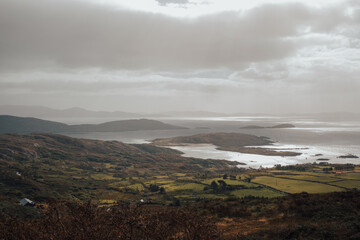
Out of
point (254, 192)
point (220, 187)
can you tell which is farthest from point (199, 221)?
point (220, 187)

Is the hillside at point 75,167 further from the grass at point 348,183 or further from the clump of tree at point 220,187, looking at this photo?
the grass at point 348,183

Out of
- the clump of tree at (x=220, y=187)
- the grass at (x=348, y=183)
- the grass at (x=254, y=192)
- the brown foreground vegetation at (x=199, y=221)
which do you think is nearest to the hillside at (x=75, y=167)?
the clump of tree at (x=220, y=187)

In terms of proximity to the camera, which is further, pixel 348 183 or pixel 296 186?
pixel 296 186

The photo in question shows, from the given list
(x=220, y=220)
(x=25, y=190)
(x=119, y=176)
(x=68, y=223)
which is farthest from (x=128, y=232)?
(x=119, y=176)

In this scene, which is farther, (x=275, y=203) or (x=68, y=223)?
(x=275, y=203)

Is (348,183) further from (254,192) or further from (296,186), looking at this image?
(254,192)

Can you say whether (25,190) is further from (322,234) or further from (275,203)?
(322,234)

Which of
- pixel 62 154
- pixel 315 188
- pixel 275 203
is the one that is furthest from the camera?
pixel 62 154

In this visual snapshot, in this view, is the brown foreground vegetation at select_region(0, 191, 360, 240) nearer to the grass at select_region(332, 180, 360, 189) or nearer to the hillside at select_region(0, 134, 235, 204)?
the grass at select_region(332, 180, 360, 189)

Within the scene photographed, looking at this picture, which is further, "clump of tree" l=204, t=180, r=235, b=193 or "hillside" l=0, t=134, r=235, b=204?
"hillside" l=0, t=134, r=235, b=204

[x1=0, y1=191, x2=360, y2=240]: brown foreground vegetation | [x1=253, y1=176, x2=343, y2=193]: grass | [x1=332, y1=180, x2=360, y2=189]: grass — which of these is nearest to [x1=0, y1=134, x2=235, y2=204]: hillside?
[x1=253, y1=176, x2=343, y2=193]: grass

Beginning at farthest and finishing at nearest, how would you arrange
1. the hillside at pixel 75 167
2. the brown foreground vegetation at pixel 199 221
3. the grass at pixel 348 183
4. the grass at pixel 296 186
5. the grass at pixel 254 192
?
the hillside at pixel 75 167 → the grass at pixel 348 183 → the grass at pixel 254 192 → the grass at pixel 296 186 → the brown foreground vegetation at pixel 199 221
